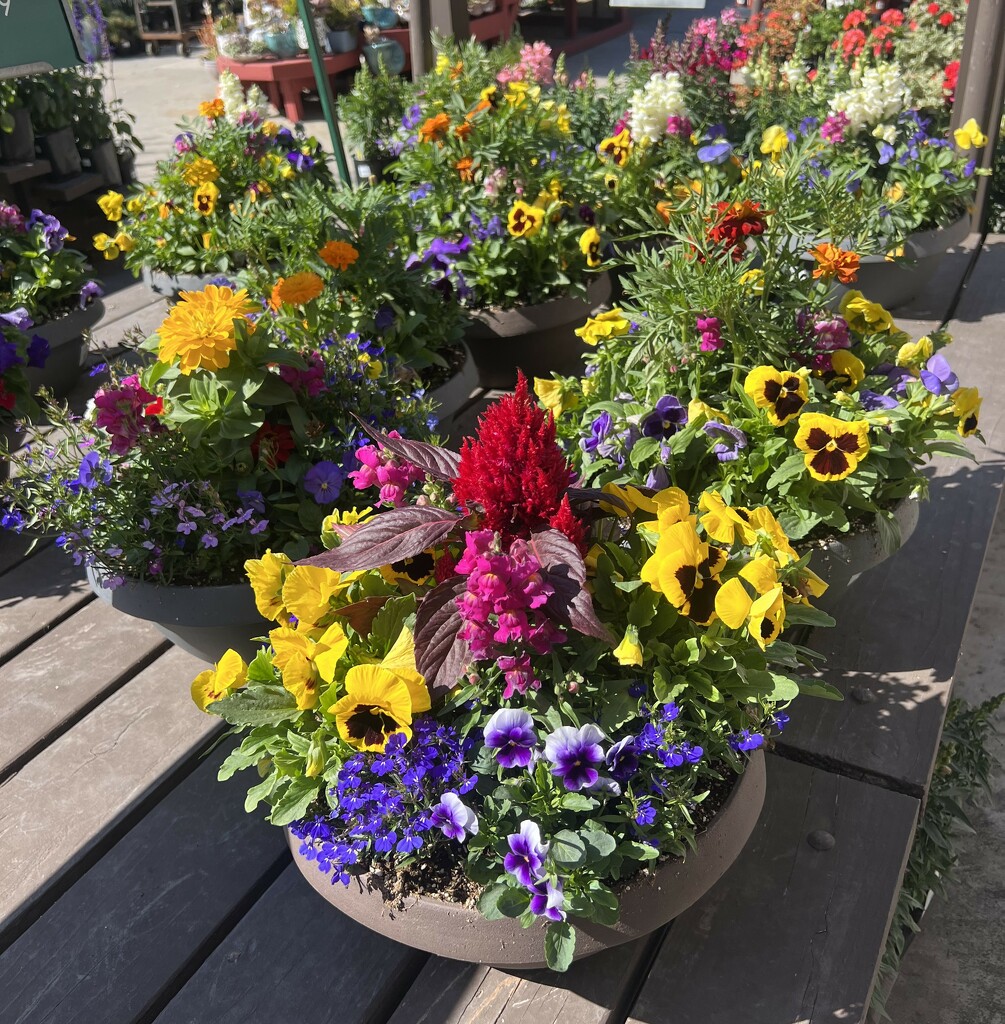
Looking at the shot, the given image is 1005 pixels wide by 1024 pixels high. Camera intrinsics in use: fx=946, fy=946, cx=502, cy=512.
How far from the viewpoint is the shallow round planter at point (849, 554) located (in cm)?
157

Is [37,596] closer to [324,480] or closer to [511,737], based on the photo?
[324,480]

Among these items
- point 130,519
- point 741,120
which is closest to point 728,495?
point 130,519

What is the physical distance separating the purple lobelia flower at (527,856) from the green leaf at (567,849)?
15mm

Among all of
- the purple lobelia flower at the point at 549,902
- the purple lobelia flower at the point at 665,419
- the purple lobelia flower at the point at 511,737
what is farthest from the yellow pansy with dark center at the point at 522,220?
the purple lobelia flower at the point at 549,902

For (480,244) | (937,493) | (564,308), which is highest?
(480,244)

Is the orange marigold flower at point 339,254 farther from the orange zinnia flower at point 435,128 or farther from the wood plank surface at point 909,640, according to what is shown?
the wood plank surface at point 909,640

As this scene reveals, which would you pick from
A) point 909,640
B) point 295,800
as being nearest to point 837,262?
point 909,640

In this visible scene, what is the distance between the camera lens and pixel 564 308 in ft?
8.57

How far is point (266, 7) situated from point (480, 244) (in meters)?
8.21

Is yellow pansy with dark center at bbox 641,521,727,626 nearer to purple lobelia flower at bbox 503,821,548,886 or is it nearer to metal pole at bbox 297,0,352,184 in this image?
purple lobelia flower at bbox 503,821,548,886

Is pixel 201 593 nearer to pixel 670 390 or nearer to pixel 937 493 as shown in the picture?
pixel 670 390

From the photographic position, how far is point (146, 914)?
134 cm

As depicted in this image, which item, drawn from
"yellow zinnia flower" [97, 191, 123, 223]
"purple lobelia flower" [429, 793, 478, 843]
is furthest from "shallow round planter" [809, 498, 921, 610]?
"yellow zinnia flower" [97, 191, 123, 223]

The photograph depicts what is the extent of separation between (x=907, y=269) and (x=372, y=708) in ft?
7.94
